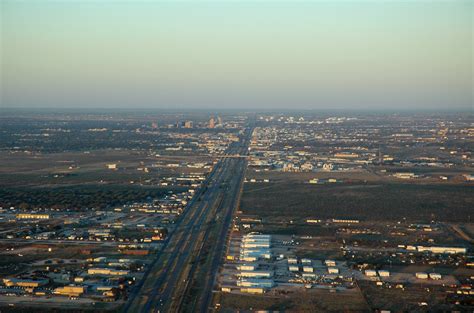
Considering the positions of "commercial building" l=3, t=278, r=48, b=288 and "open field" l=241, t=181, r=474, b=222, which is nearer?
"commercial building" l=3, t=278, r=48, b=288

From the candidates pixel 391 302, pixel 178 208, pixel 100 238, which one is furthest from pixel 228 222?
pixel 391 302

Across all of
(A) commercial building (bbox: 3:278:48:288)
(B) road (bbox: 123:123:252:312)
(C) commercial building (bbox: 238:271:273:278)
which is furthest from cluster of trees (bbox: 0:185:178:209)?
(C) commercial building (bbox: 238:271:273:278)

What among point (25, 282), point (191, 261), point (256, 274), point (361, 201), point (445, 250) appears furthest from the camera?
point (361, 201)

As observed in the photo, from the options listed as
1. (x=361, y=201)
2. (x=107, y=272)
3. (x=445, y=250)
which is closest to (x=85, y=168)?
(x=361, y=201)

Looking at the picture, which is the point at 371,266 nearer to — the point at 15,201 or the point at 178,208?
the point at 178,208

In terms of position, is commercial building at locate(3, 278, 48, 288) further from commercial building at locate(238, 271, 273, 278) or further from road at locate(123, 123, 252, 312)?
commercial building at locate(238, 271, 273, 278)

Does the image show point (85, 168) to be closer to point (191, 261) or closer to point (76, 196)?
point (76, 196)
